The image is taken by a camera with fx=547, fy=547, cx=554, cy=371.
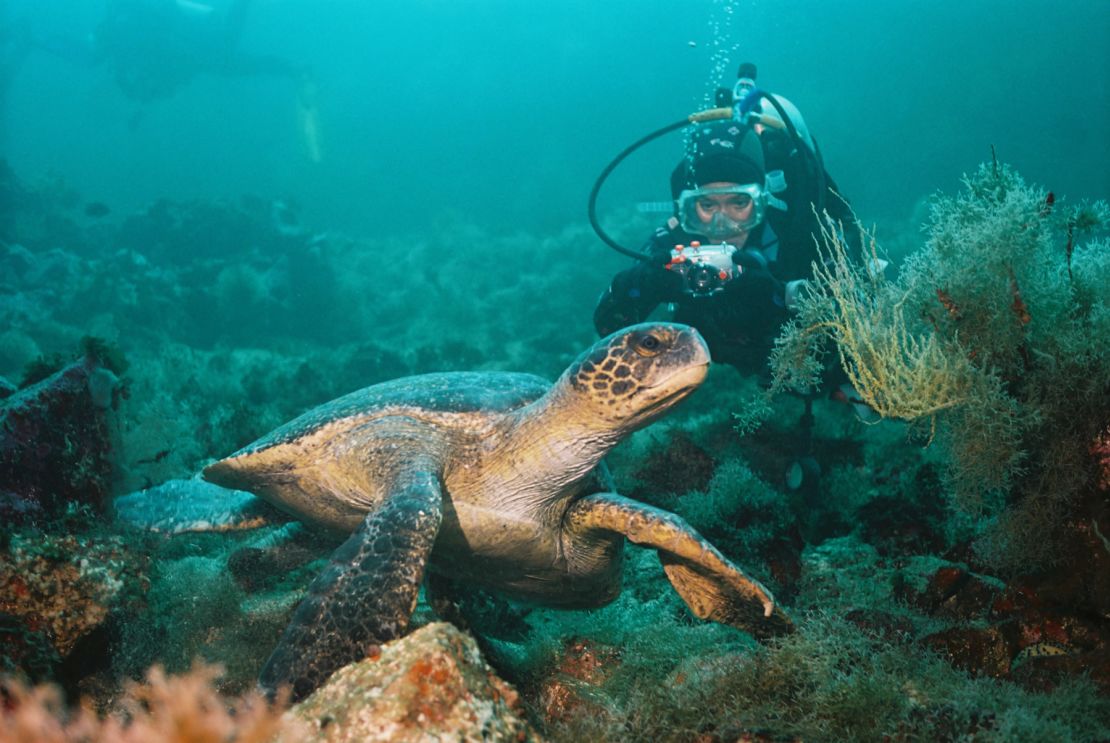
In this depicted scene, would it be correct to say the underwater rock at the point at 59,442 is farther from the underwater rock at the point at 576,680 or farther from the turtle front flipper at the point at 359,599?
the underwater rock at the point at 576,680

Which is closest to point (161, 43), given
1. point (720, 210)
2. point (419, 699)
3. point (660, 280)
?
point (720, 210)

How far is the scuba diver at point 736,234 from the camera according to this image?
493 cm

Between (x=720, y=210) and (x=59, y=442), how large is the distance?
627cm

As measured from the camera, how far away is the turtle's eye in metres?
2.55

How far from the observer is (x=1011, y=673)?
2.24 meters

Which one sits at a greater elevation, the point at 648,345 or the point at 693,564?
the point at 648,345

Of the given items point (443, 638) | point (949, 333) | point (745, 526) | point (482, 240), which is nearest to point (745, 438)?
point (745, 526)

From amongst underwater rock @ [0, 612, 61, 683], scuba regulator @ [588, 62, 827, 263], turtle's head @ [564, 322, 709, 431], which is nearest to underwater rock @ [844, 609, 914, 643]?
turtle's head @ [564, 322, 709, 431]

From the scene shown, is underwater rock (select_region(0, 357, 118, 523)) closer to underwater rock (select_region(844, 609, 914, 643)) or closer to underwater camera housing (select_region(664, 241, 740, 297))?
underwater rock (select_region(844, 609, 914, 643))

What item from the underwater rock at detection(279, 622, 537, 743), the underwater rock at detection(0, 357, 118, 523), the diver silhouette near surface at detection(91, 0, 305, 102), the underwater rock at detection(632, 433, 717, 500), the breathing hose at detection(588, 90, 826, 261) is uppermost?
the diver silhouette near surface at detection(91, 0, 305, 102)

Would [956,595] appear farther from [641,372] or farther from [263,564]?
[263,564]

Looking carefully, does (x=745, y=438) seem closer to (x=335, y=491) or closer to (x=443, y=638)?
(x=335, y=491)

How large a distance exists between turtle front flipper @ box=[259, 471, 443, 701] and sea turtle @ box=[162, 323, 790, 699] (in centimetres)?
1

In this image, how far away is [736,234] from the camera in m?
6.53
